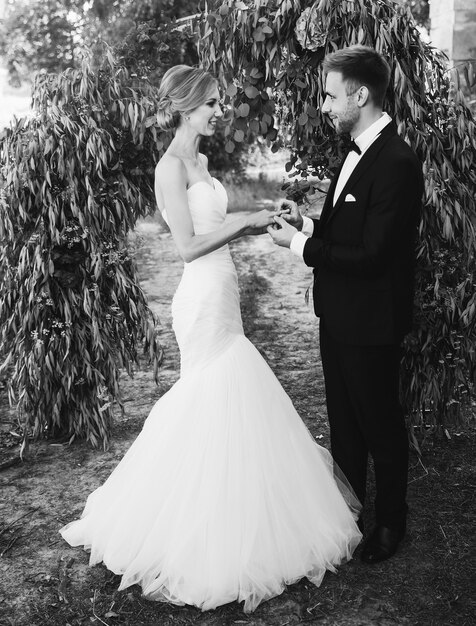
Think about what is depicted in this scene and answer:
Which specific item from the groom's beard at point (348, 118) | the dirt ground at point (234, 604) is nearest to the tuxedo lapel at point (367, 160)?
the groom's beard at point (348, 118)

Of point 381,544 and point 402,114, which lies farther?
point 402,114

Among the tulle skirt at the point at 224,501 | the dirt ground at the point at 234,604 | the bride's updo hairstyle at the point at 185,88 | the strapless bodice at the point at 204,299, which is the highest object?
the bride's updo hairstyle at the point at 185,88

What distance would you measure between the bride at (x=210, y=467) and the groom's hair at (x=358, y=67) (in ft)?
1.87

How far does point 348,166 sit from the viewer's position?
→ 268 centimetres

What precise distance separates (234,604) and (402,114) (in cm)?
225

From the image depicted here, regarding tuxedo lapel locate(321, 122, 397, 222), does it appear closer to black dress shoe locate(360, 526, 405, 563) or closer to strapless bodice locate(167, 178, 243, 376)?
strapless bodice locate(167, 178, 243, 376)

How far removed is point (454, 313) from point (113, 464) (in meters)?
1.99

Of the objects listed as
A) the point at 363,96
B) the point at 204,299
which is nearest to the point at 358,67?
the point at 363,96

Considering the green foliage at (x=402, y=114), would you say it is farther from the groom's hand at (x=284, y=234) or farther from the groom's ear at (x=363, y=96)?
the groom's hand at (x=284, y=234)

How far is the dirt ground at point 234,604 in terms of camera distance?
2494 mm

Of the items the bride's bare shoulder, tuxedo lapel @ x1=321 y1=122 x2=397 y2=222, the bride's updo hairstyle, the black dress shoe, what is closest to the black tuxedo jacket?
tuxedo lapel @ x1=321 y1=122 x2=397 y2=222

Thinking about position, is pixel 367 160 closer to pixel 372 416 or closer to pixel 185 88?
pixel 185 88

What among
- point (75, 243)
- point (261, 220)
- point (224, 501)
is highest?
point (261, 220)

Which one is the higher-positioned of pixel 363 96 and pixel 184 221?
pixel 363 96
